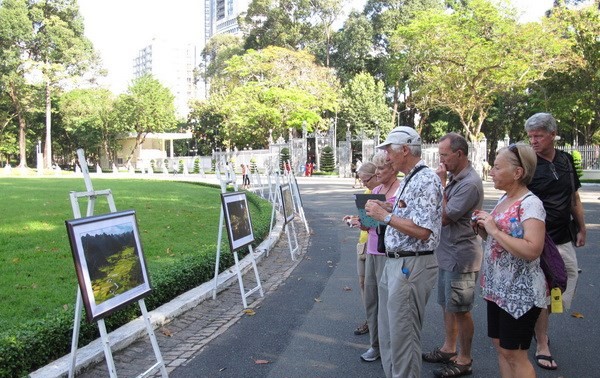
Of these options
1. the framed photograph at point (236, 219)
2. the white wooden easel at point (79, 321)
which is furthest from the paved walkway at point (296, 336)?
the framed photograph at point (236, 219)

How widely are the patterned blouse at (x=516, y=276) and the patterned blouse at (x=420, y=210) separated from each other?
37 cm

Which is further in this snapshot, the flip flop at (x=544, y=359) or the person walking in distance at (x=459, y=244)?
the flip flop at (x=544, y=359)

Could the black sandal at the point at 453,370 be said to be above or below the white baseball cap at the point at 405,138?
below

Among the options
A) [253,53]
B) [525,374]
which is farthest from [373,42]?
[525,374]

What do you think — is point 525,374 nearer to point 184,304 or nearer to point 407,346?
point 407,346

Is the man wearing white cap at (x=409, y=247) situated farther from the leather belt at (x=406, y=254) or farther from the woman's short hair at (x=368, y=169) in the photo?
the woman's short hair at (x=368, y=169)

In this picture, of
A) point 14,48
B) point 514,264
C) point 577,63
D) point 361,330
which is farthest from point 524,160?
point 14,48

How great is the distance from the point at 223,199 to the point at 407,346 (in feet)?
11.9

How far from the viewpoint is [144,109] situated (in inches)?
2349

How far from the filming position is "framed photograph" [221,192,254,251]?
6773mm

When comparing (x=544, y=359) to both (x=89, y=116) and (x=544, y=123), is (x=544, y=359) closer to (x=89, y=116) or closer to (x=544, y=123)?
(x=544, y=123)

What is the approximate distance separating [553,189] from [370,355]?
A: 2.04 m

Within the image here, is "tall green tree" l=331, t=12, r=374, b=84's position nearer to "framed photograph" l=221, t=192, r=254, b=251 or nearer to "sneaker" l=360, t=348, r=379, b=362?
"framed photograph" l=221, t=192, r=254, b=251

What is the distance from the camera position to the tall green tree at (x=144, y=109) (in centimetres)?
5972
